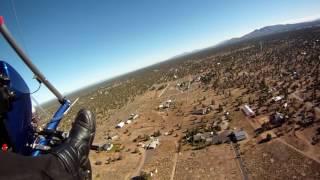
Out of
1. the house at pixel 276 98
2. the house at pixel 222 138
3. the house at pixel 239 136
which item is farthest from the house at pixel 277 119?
the house at pixel 276 98

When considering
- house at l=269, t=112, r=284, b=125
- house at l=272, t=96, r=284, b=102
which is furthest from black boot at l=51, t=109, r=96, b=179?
house at l=272, t=96, r=284, b=102

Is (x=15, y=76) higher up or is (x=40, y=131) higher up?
(x=15, y=76)

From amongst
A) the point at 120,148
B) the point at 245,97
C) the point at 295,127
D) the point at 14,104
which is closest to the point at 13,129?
the point at 14,104

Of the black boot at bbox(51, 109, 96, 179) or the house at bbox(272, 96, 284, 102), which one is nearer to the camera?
the black boot at bbox(51, 109, 96, 179)

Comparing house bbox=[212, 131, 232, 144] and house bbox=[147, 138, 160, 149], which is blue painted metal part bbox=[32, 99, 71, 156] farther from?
house bbox=[147, 138, 160, 149]

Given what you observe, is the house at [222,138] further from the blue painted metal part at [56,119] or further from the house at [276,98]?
the blue painted metal part at [56,119]

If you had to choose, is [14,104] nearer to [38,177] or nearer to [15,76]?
[15,76]
